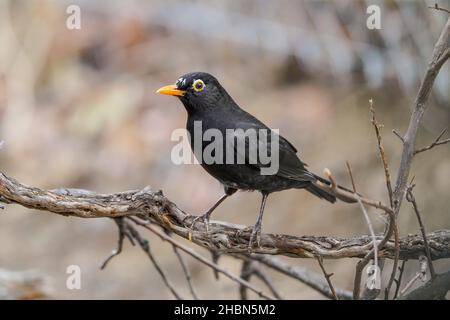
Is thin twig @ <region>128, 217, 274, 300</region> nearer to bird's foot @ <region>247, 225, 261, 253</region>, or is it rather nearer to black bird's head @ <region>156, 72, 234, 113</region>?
bird's foot @ <region>247, 225, 261, 253</region>

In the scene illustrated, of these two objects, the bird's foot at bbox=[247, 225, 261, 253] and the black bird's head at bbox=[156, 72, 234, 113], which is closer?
the bird's foot at bbox=[247, 225, 261, 253]

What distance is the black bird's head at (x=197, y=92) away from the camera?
4715 millimetres

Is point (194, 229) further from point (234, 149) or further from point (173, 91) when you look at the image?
point (173, 91)

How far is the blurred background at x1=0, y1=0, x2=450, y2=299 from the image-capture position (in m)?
7.15

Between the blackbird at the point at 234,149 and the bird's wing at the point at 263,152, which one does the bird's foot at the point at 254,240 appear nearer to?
the blackbird at the point at 234,149

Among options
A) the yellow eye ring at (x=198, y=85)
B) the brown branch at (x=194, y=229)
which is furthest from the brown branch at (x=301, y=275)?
the yellow eye ring at (x=198, y=85)

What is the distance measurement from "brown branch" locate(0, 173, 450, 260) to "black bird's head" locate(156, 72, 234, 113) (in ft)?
3.11

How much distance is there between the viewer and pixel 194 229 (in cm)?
394

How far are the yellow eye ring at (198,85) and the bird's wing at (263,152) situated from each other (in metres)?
0.30

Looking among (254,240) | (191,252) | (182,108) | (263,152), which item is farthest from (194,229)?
(182,108)

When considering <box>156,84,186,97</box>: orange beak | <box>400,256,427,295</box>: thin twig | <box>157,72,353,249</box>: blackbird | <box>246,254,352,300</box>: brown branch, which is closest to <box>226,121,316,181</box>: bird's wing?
<box>157,72,353,249</box>: blackbird

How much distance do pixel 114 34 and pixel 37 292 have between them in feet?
18.6

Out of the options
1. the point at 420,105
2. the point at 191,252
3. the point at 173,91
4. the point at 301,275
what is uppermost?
the point at 173,91

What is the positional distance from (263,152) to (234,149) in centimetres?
21
